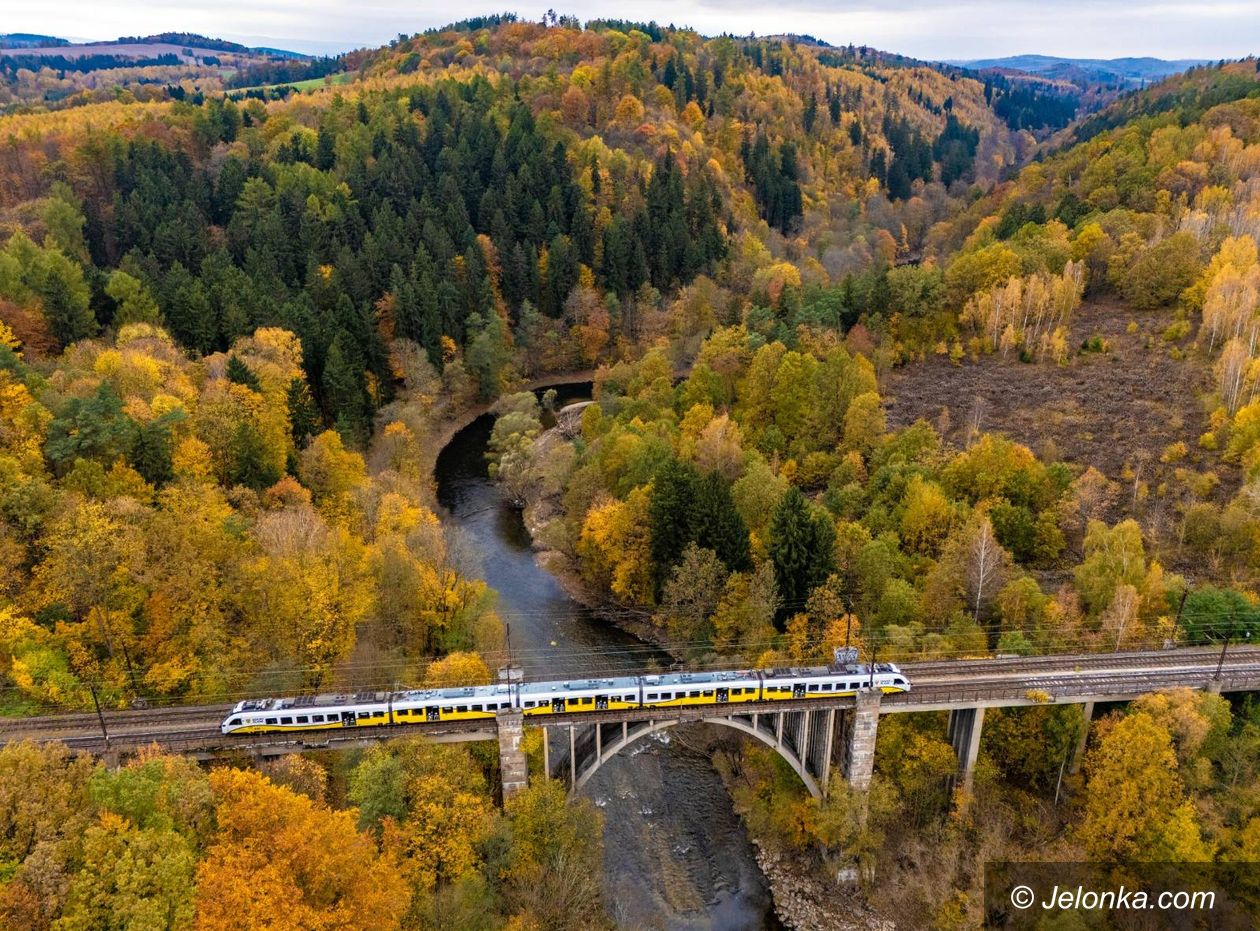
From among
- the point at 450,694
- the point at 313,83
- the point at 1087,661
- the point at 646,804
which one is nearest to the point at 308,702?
the point at 450,694

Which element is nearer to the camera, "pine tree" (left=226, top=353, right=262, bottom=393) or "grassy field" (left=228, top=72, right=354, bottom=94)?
"pine tree" (left=226, top=353, right=262, bottom=393)

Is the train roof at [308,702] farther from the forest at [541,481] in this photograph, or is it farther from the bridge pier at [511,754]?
the bridge pier at [511,754]

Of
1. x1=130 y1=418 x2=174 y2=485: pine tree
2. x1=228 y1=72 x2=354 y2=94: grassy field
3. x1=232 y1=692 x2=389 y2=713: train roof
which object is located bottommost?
x1=232 y1=692 x2=389 y2=713: train roof

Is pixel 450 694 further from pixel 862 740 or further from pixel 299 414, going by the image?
pixel 299 414

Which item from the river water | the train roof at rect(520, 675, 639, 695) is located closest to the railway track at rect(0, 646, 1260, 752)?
the train roof at rect(520, 675, 639, 695)

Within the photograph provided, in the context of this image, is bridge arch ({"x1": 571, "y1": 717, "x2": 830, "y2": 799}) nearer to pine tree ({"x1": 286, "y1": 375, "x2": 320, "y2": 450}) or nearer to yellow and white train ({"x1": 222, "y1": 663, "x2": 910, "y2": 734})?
yellow and white train ({"x1": 222, "y1": 663, "x2": 910, "y2": 734})

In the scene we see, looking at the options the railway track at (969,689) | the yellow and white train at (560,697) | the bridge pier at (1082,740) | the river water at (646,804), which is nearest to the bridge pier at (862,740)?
the yellow and white train at (560,697)

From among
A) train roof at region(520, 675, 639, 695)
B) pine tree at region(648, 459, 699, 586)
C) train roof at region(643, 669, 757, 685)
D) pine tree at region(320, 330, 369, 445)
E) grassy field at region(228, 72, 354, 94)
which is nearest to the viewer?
train roof at region(520, 675, 639, 695)
